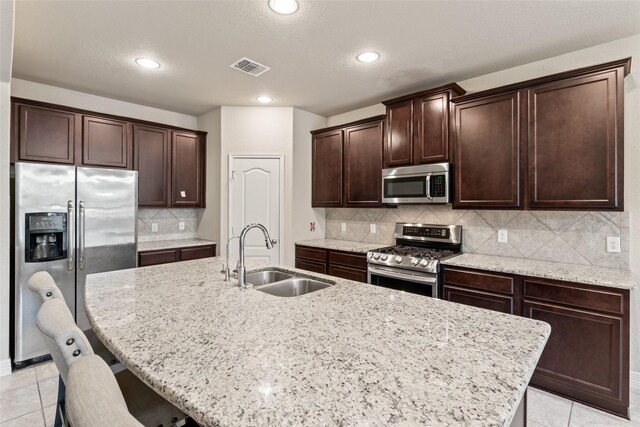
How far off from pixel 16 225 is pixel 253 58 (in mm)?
2450

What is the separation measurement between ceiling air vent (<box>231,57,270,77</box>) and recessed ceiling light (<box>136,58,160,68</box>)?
68 cm

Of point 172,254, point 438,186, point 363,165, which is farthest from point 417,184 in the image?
point 172,254

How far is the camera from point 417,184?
3166 mm

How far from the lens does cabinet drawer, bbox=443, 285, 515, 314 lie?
2412 millimetres

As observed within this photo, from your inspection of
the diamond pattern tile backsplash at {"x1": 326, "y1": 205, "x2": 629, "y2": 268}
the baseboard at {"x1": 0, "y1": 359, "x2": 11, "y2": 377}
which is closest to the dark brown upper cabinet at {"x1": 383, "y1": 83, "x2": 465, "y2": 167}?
the diamond pattern tile backsplash at {"x1": 326, "y1": 205, "x2": 629, "y2": 268}

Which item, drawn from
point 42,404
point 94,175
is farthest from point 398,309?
point 94,175

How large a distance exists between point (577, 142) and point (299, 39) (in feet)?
7.23

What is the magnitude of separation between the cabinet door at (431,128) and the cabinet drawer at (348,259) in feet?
3.84

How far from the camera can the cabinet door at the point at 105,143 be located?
3.33 meters

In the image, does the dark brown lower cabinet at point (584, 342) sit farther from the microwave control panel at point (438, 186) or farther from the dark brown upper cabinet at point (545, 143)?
the microwave control panel at point (438, 186)

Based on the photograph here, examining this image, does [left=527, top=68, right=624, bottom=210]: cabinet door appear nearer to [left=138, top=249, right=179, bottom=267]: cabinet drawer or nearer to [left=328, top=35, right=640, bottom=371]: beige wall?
[left=328, top=35, right=640, bottom=371]: beige wall

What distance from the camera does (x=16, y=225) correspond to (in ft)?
8.75

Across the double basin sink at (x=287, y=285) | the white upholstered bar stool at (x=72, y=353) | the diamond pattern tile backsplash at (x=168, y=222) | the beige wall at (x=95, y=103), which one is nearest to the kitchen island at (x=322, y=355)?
the white upholstered bar stool at (x=72, y=353)

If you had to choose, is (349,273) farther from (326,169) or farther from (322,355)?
(322,355)
